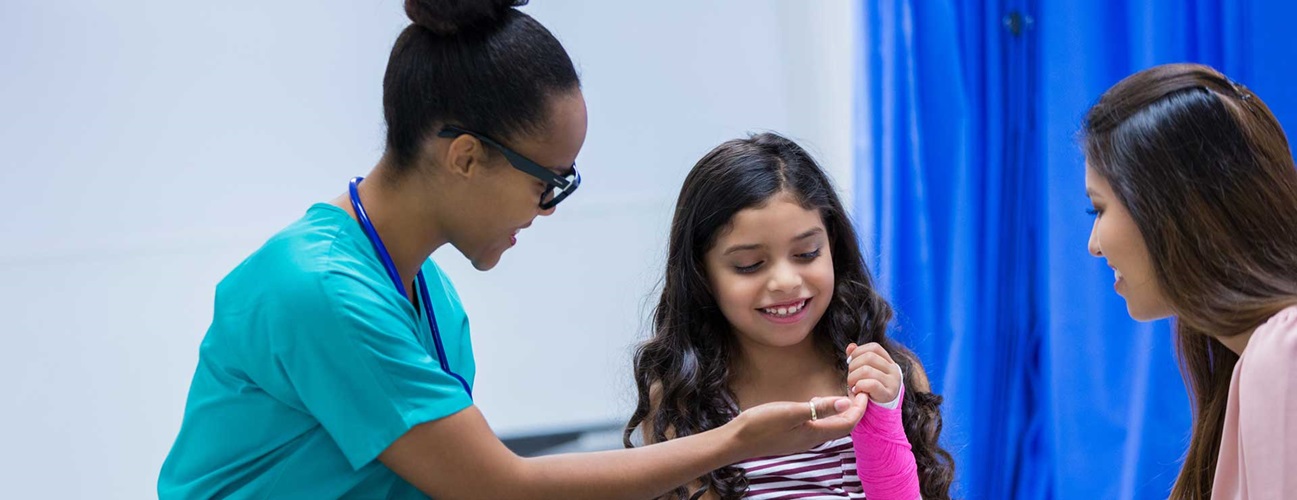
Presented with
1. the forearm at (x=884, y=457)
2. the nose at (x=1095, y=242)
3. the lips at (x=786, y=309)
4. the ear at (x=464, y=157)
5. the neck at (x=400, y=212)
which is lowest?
the forearm at (x=884, y=457)

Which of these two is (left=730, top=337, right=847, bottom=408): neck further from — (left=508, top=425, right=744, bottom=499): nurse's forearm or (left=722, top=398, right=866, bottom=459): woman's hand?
(left=508, top=425, right=744, bottom=499): nurse's forearm

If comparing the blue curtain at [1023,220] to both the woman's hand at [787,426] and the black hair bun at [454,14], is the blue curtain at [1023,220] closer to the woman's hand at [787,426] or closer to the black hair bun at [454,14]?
the woman's hand at [787,426]

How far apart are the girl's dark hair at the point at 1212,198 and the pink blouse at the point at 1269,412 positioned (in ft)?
0.20

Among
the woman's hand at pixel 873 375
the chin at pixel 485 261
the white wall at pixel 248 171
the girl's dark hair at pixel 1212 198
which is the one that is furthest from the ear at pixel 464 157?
the white wall at pixel 248 171

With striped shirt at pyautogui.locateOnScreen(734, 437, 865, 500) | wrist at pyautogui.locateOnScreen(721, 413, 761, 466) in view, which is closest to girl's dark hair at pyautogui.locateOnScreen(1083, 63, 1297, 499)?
wrist at pyautogui.locateOnScreen(721, 413, 761, 466)

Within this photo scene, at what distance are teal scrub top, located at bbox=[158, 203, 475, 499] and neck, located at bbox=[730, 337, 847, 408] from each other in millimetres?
763

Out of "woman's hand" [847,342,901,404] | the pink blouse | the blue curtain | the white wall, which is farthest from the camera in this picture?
the white wall

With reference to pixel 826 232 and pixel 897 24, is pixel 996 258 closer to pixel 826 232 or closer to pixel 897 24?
pixel 897 24

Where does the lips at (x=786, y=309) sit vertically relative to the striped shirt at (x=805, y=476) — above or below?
above

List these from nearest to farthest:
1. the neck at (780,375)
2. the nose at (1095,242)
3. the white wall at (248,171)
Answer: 1. the nose at (1095,242)
2. the neck at (780,375)
3. the white wall at (248,171)

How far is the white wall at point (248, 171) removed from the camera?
106 inches

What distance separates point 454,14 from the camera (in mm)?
1219

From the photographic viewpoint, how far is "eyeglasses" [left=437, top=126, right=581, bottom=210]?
1229 mm

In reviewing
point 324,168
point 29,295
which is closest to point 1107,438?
point 324,168
